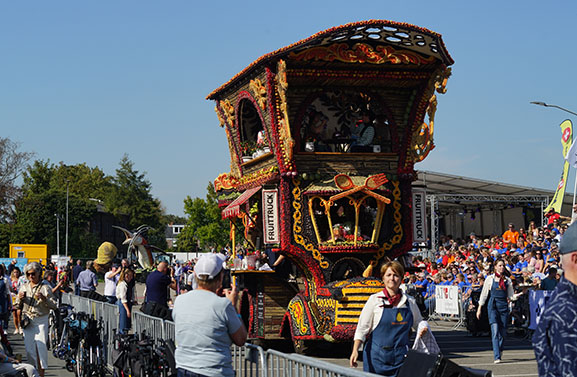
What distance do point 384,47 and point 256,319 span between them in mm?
6006

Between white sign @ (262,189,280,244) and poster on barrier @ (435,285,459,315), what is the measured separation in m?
9.79

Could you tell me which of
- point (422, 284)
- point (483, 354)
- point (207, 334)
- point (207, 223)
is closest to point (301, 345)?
point (483, 354)

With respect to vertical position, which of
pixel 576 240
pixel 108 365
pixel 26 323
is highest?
pixel 576 240

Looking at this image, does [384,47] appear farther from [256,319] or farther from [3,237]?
[3,237]

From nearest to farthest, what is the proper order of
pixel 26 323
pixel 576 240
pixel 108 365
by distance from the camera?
pixel 576 240, pixel 26 323, pixel 108 365

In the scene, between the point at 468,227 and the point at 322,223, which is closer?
the point at 322,223

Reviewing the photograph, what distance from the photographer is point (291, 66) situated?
49.9ft

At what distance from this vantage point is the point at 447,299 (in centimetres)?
2423

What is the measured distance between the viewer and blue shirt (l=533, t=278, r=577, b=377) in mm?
3986

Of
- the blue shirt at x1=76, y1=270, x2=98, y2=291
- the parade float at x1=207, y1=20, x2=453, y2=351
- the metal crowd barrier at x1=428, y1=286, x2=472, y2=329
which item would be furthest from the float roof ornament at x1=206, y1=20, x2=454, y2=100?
the metal crowd barrier at x1=428, y1=286, x2=472, y2=329

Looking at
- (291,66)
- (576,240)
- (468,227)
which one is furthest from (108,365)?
(468,227)

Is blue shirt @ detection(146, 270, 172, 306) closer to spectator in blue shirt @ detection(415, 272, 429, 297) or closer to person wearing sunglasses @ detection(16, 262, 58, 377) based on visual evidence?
person wearing sunglasses @ detection(16, 262, 58, 377)

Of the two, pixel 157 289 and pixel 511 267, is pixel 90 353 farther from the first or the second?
pixel 511 267

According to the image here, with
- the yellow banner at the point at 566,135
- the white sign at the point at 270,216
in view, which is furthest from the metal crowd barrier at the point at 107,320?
the yellow banner at the point at 566,135
